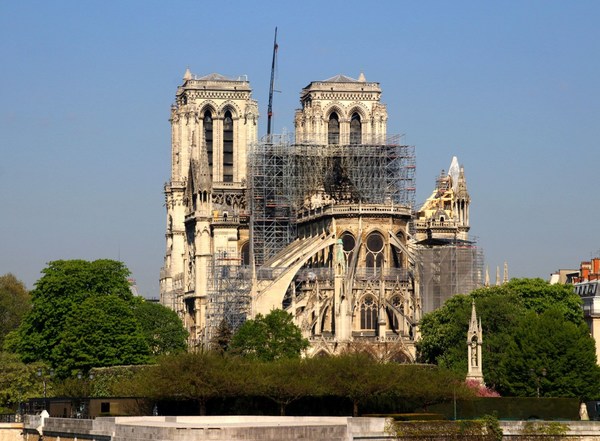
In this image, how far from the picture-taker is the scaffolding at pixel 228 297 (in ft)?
435

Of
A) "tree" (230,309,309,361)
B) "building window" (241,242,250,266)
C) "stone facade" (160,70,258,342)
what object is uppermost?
"stone facade" (160,70,258,342)

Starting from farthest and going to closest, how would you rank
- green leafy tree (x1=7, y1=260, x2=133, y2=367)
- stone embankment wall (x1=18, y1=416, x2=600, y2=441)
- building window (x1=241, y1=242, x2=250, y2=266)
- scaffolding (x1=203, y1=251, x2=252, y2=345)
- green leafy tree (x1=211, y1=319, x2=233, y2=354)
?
building window (x1=241, y1=242, x2=250, y2=266) → scaffolding (x1=203, y1=251, x2=252, y2=345) → green leafy tree (x1=211, y1=319, x2=233, y2=354) → green leafy tree (x1=7, y1=260, x2=133, y2=367) → stone embankment wall (x1=18, y1=416, x2=600, y2=441)

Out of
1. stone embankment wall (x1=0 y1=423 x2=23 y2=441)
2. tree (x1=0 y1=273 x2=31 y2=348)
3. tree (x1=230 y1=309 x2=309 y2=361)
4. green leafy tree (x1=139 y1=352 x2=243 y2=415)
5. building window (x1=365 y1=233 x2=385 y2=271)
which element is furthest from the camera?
tree (x1=0 y1=273 x2=31 y2=348)

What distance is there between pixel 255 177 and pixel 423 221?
15362mm

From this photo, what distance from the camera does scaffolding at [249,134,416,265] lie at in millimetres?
141750

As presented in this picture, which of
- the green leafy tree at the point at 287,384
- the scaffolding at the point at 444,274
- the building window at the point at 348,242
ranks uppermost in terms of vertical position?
the building window at the point at 348,242

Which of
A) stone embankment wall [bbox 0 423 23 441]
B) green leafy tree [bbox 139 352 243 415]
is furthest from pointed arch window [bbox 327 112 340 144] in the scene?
stone embankment wall [bbox 0 423 23 441]

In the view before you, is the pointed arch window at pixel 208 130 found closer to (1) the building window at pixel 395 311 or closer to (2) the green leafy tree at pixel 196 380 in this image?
(1) the building window at pixel 395 311

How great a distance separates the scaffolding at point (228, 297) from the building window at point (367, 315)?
7.62m

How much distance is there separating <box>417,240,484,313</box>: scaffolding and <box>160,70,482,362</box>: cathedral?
0.09 meters

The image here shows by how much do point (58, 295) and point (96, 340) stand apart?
6.26 m

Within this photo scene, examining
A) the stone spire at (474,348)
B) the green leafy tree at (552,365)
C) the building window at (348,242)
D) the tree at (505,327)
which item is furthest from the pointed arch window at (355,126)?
the green leafy tree at (552,365)

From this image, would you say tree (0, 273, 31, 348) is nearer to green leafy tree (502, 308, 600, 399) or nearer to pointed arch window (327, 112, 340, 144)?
pointed arch window (327, 112, 340, 144)

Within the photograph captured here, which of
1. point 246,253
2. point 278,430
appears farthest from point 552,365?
point 246,253
